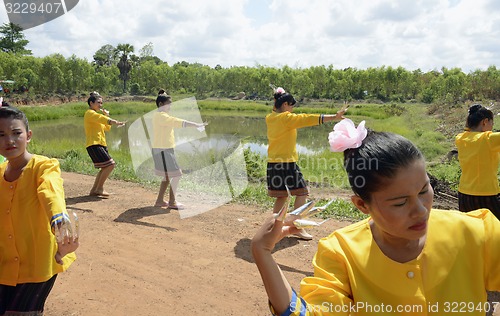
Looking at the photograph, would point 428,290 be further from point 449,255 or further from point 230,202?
point 230,202

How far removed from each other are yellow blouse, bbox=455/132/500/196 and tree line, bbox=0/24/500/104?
27.6m

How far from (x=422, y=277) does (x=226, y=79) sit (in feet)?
152

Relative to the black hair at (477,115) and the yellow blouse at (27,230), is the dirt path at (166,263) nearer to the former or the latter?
the yellow blouse at (27,230)

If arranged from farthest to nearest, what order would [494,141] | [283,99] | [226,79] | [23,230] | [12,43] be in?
1. [226,79]
2. [12,43]
3. [283,99]
4. [494,141]
5. [23,230]

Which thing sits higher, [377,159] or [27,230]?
[377,159]

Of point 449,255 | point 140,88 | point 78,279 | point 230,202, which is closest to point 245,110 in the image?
point 140,88

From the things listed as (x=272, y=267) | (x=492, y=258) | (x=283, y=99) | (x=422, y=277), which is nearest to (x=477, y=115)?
(x=283, y=99)

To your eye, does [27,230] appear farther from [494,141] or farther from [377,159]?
[494,141]

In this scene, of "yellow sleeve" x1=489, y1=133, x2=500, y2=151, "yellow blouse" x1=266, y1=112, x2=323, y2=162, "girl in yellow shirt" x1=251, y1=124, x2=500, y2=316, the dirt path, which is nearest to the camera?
"girl in yellow shirt" x1=251, y1=124, x2=500, y2=316

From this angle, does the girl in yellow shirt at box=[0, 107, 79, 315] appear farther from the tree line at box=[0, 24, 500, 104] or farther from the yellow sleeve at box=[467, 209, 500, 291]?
the tree line at box=[0, 24, 500, 104]

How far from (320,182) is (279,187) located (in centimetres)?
430

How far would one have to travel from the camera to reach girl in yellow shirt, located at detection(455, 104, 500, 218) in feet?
13.0

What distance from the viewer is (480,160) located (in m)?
4.02

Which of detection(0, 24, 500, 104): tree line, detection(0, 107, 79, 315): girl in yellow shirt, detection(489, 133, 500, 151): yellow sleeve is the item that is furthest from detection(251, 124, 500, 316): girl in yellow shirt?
detection(0, 24, 500, 104): tree line
